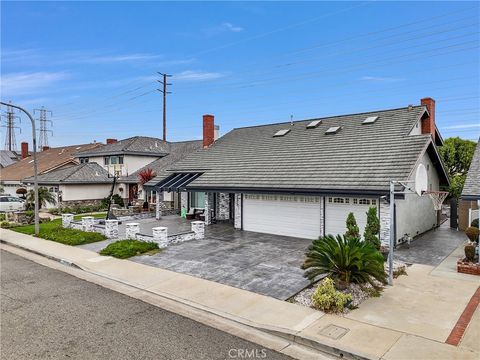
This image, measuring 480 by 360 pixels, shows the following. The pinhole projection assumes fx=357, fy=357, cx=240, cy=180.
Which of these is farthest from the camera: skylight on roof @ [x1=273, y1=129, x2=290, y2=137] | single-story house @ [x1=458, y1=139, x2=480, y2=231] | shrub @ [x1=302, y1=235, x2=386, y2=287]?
skylight on roof @ [x1=273, y1=129, x2=290, y2=137]

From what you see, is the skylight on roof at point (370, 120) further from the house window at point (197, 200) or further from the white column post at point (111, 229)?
the white column post at point (111, 229)

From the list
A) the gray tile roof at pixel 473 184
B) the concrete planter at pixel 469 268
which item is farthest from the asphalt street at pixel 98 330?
the gray tile roof at pixel 473 184

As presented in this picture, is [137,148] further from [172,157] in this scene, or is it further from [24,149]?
[24,149]

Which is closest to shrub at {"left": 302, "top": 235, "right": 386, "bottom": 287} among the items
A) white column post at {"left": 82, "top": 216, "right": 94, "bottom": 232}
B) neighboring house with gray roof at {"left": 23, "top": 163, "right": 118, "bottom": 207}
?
white column post at {"left": 82, "top": 216, "right": 94, "bottom": 232}

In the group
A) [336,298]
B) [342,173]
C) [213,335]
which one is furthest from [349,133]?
[213,335]

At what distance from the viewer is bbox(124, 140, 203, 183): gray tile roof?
1358 inches

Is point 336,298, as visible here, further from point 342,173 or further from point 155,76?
point 155,76

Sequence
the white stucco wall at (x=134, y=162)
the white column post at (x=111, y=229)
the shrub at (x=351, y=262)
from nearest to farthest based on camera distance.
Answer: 1. the shrub at (x=351, y=262)
2. the white column post at (x=111, y=229)
3. the white stucco wall at (x=134, y=162)

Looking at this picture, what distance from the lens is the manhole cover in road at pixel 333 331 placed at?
25.0 ft

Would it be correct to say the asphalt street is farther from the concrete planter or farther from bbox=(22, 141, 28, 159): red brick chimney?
bbox=(22, 141, 28, 159): red brick chimney

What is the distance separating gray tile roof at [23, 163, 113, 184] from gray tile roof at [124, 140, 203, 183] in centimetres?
237

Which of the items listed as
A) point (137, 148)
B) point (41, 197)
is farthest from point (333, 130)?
point (41, 197)

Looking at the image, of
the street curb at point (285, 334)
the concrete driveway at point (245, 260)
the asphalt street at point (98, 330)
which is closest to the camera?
the street curb at point (285, 334)
